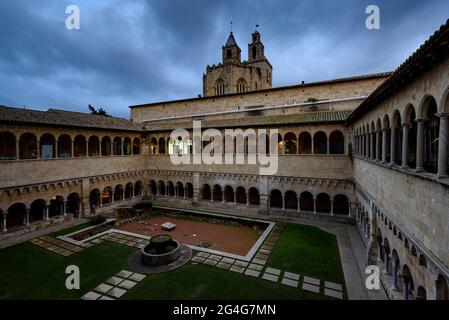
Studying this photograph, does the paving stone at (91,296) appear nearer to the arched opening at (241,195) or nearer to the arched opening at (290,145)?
the arched opening at (241,195)

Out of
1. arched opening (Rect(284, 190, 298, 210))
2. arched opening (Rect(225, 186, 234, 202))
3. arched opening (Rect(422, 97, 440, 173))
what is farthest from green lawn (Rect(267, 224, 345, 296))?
arched opening (Rect(225, 186, 234, 202))

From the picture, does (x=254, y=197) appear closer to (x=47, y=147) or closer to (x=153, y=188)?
(x=153, y=188)

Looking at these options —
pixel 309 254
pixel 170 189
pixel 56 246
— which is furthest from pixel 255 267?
pixel 170 189

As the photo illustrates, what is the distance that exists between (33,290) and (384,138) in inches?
612

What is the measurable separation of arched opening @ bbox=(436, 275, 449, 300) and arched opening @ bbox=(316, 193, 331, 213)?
14.7 meters

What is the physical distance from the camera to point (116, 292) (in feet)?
30.1

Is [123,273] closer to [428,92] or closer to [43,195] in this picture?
[43,195]

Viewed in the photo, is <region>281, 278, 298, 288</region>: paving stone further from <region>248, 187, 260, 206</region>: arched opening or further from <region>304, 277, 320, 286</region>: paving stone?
<region>248, 187, 260, 206</region>: arched opening

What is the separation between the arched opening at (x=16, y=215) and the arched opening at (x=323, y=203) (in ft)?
76.8

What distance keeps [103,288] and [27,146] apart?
15713 millimetres

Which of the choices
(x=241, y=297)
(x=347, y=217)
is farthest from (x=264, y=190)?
(x=241, y=297)

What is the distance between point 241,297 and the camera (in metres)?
8.81

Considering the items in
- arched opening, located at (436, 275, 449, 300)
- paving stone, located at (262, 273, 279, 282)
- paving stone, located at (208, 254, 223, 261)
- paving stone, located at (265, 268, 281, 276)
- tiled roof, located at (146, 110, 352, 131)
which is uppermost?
tiled roof, located at (146, 110, 352, 131)

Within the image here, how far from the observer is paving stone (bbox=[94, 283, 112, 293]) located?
9.34 metres
